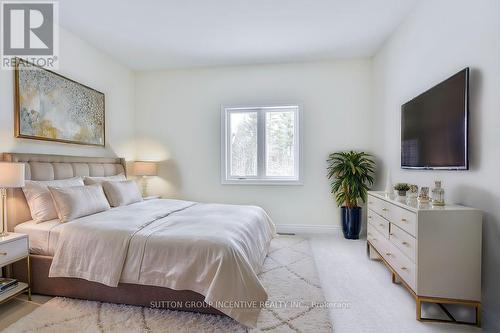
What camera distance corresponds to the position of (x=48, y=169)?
9.14 ft

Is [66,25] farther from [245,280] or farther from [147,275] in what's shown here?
[245,280]

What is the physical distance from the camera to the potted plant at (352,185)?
3.79m

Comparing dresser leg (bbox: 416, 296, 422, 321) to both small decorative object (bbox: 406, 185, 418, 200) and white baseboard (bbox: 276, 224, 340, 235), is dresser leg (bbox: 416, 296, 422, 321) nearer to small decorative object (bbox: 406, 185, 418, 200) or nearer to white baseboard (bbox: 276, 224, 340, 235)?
small decorative object (bbox: 406, 185, 418, 200)

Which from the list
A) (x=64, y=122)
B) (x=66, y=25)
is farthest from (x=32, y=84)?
(x=66, y=25)

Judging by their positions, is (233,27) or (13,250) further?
(233,27)

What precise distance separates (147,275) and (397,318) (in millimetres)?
1886

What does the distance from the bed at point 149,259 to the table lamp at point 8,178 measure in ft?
0.51

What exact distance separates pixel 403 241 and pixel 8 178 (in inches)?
127

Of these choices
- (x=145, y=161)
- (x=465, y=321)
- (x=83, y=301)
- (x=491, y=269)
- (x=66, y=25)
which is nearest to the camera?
(x=491, y=269)

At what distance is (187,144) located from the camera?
456 centimetres

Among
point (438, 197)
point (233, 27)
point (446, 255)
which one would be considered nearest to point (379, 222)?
point (438, 197)

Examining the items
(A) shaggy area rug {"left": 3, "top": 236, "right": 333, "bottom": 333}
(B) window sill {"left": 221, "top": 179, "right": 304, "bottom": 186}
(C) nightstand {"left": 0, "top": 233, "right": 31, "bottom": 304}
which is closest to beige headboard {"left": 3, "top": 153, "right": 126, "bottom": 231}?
(C) nightstand {"left": 0, "top": 233, "right": 31, "bottom": 304}

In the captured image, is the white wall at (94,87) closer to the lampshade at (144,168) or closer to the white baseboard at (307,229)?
the lampshade at (144,168)

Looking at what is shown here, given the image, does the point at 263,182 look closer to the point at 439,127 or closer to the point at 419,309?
the point at 439,127
